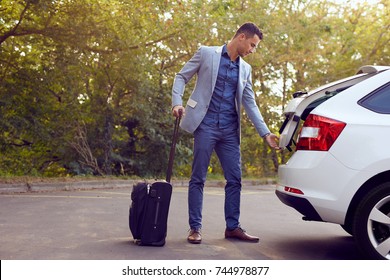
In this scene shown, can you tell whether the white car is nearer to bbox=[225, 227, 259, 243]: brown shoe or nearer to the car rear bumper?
the car rear bumper

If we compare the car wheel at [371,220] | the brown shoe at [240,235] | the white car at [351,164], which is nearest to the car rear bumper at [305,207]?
the white car at [351,164]

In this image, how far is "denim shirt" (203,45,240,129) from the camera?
6.07 m

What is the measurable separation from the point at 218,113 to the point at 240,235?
1179 millimetres

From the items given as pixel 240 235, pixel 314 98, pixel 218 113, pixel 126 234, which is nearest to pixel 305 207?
pixel 314 98

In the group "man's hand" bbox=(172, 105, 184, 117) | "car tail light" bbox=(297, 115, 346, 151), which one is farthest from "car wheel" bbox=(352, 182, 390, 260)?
"man's hand" bbox=(172, 105, 184, 117)

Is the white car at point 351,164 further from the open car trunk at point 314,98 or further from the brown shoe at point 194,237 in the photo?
the brown shoe at point 194,237

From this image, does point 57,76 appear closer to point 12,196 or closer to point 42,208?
point 12,196

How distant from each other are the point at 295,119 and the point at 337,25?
670 inches

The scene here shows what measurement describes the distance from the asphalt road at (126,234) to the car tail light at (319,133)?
3.20 ft

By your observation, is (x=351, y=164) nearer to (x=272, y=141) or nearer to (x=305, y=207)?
(x=305, y=207)

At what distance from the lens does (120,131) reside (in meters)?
16.4

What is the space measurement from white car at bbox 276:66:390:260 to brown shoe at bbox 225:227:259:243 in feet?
2.91

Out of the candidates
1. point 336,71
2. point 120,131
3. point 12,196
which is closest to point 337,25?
point 336,71

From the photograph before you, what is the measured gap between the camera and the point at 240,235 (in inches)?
244
